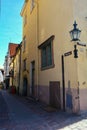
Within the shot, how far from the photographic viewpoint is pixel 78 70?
6.88m

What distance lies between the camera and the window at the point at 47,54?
9.52 m

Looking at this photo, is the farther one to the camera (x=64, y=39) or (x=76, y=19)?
(x=64, y=39)

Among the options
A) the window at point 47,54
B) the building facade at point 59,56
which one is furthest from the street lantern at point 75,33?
the window at point 47,54

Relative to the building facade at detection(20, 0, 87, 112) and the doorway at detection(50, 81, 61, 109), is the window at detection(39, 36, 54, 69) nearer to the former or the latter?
the building facade at detection(20, 0, 87, 112)

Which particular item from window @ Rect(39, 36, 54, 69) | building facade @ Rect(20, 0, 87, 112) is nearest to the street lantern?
building facade @ Rect(20, 0, 87, 112)

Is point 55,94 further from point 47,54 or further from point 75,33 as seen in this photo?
point 75,33

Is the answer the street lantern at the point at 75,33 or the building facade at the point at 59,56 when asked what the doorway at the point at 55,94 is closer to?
the building facade at the point at 59,56

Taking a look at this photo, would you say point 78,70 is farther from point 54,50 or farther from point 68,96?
point 54,50

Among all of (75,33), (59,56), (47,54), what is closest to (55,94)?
(59,56)

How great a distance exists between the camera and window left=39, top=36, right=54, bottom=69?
31.2ft

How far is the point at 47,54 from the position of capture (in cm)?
1030

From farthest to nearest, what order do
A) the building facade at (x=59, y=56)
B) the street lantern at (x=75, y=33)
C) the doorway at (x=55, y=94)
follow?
the doorway at (x=55, y=94), the building facade at (x=59, y=56), the street lantern at (x=75, y=33)

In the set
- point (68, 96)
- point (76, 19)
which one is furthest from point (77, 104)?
point (76, 19)

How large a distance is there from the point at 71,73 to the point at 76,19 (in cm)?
225
